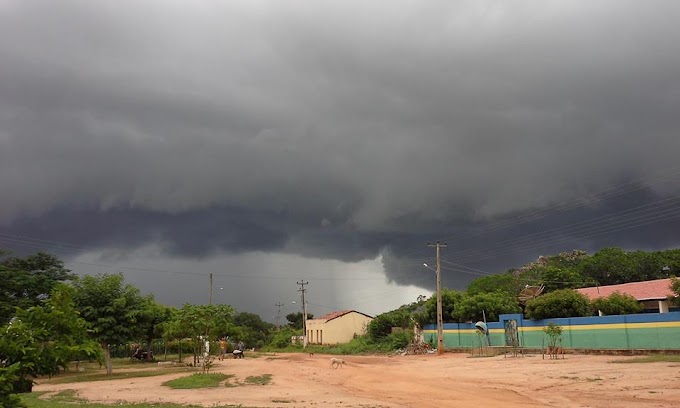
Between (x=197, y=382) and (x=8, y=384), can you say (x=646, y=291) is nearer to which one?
(x=197, y=382)

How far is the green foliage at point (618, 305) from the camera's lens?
4325cm

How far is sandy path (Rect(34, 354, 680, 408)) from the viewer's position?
1703 cm

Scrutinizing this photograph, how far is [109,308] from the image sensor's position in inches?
1283

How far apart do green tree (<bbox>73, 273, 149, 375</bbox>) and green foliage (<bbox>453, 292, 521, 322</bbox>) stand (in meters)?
30.3

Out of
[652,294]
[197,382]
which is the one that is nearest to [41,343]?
[197,382]

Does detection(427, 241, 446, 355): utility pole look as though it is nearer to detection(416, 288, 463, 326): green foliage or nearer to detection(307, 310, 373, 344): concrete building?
detection(416, 288, 463, 326): green foliage

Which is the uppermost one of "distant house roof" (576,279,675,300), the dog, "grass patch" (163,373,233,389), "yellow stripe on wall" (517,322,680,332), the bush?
"distant house roof" (576,279,675,300)

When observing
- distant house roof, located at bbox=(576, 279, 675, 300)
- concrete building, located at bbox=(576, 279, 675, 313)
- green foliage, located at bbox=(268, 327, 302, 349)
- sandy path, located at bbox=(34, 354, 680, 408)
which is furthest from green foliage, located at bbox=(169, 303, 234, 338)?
green foliage, located at bbox=(268, 327, 302, 349)

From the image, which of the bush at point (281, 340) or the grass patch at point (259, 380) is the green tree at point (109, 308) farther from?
→ the bush at point (281, 340)

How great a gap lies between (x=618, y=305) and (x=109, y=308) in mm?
36673

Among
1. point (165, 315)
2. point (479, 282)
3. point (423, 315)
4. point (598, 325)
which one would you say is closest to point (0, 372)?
point (598, 325)

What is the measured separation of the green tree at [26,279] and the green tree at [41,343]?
33607 millimetres

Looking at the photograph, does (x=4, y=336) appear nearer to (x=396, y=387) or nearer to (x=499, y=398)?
(x=499, y=398)

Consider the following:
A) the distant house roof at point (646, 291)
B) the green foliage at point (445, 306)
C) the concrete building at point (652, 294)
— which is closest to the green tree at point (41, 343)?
the concrete building at point (652, 294)
